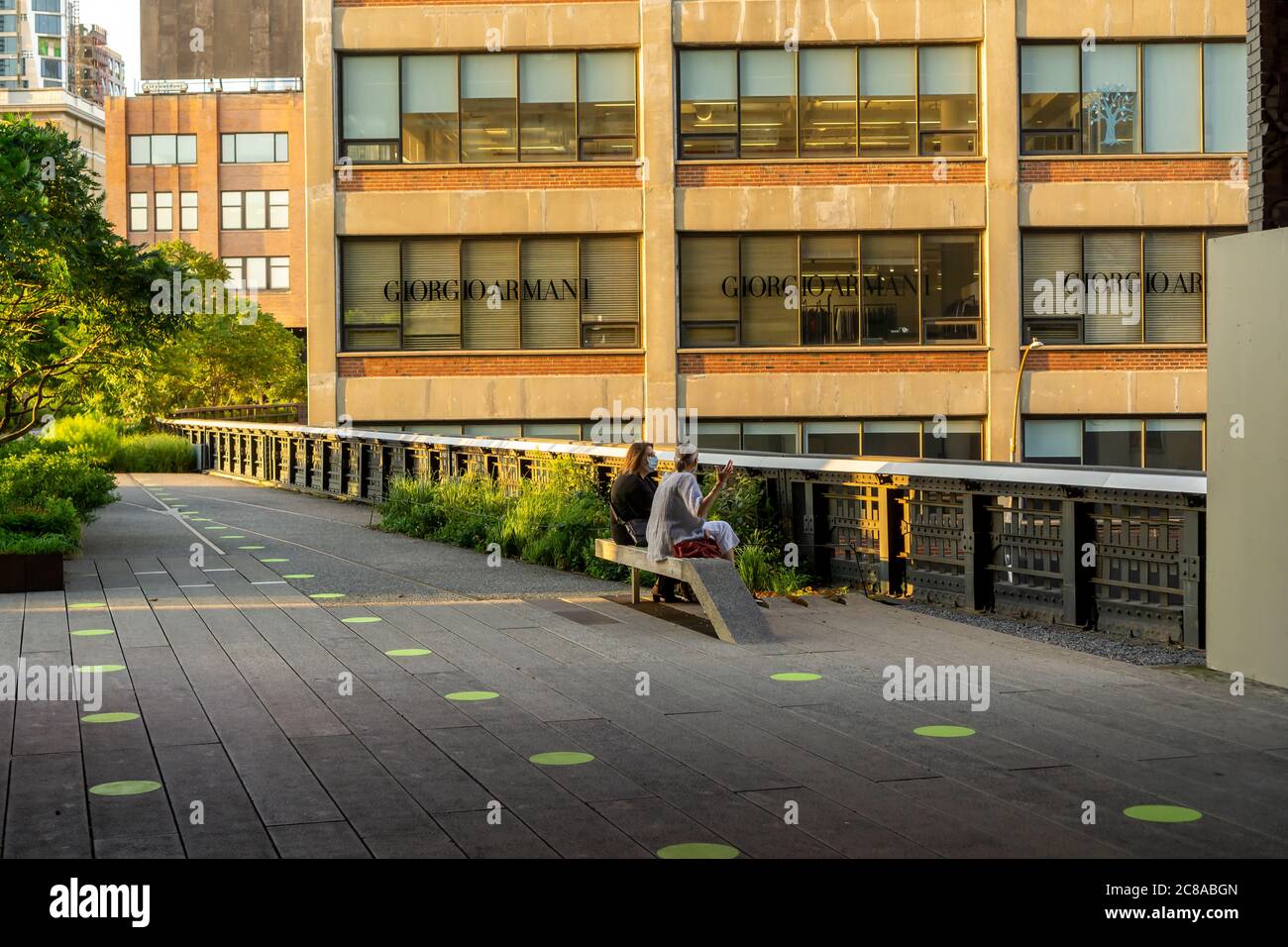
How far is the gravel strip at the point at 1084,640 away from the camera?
9.63 metres

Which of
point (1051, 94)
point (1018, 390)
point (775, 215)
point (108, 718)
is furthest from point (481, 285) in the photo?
point (108, 718)

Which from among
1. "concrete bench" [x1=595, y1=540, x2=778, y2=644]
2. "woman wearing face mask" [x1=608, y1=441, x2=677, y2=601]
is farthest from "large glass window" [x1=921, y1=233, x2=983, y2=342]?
"concrete bench" [x1=595, y1=540, x2=778, y2=644]

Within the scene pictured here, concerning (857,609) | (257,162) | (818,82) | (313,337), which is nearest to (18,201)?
(857,609)

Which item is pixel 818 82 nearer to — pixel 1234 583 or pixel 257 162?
pixel 1234 583

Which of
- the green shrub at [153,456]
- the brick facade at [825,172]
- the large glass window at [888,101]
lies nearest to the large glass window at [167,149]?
the green shrub at [153,456]

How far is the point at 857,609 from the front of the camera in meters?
12.1

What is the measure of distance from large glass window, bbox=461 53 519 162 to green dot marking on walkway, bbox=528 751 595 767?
28417 millimetres

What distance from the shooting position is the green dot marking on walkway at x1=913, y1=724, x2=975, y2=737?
7.36 meters

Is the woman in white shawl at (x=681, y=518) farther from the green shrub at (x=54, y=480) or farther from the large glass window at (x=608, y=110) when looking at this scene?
the large glass window at (x=608, y=110)

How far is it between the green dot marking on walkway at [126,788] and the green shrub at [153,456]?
33809 millimetres

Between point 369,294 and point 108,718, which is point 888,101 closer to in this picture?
point 369,294

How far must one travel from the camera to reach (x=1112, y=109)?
33969 mm

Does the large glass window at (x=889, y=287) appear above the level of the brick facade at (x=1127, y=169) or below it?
below

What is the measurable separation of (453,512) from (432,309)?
53.4 feet
